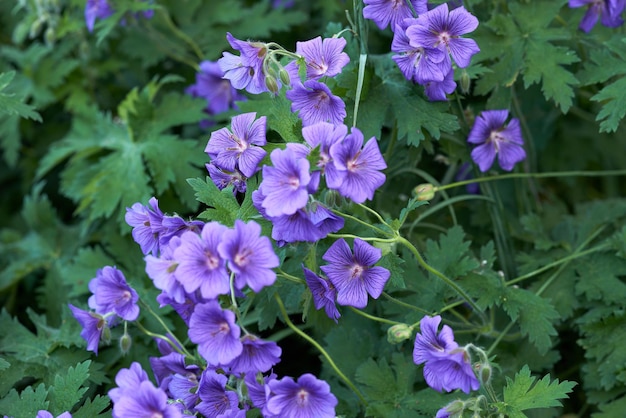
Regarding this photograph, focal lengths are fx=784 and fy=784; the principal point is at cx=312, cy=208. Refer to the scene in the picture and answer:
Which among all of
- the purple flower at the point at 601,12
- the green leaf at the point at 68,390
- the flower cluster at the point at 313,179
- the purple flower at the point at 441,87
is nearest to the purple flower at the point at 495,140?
the purple flower at the point at 441,87

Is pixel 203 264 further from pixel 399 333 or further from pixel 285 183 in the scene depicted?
pixel 399 333

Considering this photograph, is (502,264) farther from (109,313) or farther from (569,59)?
(109,313)

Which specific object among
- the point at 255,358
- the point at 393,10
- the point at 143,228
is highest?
the point at 393,10

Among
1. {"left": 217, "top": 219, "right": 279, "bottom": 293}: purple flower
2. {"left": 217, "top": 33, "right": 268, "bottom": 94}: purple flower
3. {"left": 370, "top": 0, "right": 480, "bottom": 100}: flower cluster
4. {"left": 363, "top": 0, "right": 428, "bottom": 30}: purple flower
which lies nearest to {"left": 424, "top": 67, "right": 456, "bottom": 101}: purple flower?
{"left": 370, "top": 0, "right": 480, "bottom": 100}: flower cluster

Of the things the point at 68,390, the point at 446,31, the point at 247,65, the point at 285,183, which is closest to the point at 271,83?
the point at 247,65

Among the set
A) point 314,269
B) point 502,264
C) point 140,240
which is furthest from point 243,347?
point 502,264

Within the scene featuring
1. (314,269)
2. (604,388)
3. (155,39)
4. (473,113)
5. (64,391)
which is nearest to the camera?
(314,269)
